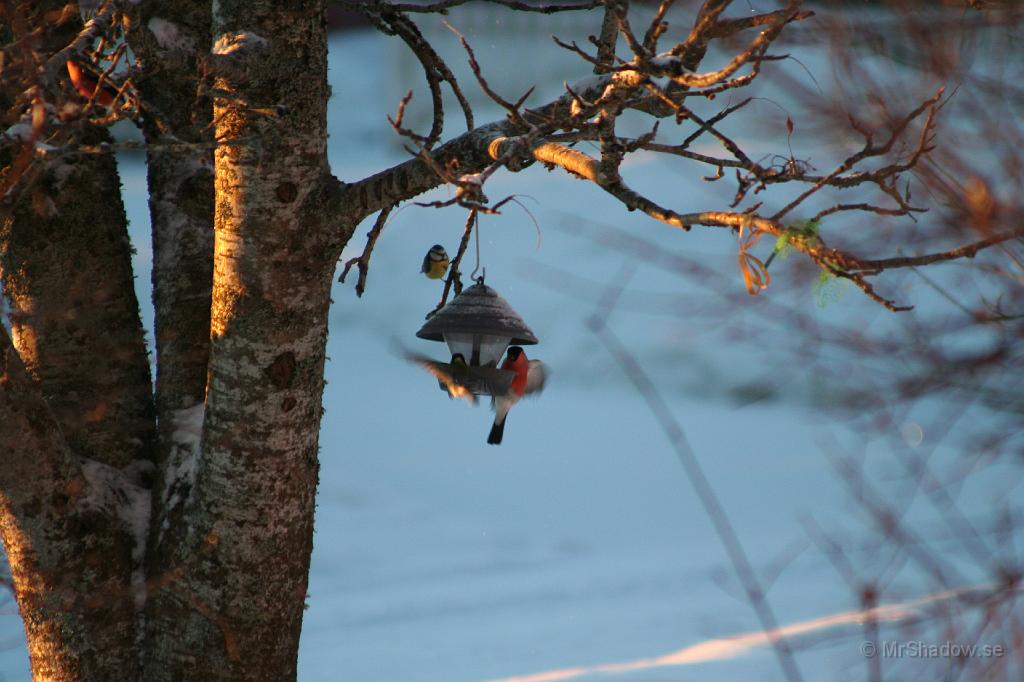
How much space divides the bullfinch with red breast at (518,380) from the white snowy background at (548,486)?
1.49 feet

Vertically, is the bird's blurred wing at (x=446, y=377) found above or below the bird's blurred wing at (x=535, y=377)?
below

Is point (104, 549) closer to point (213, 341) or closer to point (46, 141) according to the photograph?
point (213, 341)

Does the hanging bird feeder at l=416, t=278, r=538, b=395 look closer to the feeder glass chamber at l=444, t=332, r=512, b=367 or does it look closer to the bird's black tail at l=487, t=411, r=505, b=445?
the feeder glass chamber at l=444, t=332, r=512, b=367

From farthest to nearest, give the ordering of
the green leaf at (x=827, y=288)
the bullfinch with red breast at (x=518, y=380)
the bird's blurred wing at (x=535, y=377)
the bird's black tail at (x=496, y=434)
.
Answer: the bird's black tail at (x=496, y=434) → the bird's blurred wing at (x=535, y=377) → the bullfinch with red breast at (x=518, y=380) → the green leaf at (x=827, y=288)

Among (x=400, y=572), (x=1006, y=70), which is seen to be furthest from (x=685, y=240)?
(x=1006, y=70)

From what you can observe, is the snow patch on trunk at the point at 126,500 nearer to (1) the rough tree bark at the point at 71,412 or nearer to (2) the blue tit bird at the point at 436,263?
(1) the rough tree bark at the point at 71,412

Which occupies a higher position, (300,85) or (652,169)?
(652,169)

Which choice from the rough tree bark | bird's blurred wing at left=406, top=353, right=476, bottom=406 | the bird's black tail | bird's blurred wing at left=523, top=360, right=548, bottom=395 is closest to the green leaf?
bird's blurred wing at left=406, top=353, right=476, bottom=406

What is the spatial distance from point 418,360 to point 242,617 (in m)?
0.73

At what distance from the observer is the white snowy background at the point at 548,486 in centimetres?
473

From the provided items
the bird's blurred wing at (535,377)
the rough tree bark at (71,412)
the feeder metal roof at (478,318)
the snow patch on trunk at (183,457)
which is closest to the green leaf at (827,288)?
the feeder metal roof at (478,318)

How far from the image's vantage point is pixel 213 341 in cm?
221

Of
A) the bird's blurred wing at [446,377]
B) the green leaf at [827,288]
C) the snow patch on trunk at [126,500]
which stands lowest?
the green leaf at [827,288]

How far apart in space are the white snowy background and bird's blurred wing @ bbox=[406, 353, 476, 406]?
60 centimetres
